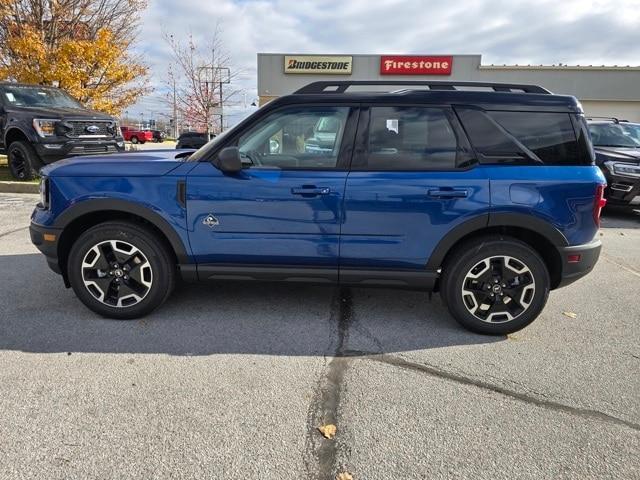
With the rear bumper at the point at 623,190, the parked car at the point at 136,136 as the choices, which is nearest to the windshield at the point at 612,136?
the rear bumper at the point at 623,190

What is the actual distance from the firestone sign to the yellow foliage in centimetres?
1726

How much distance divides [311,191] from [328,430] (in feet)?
5.31

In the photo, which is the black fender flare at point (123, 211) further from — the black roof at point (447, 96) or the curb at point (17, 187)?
the curb at point (17, 187)

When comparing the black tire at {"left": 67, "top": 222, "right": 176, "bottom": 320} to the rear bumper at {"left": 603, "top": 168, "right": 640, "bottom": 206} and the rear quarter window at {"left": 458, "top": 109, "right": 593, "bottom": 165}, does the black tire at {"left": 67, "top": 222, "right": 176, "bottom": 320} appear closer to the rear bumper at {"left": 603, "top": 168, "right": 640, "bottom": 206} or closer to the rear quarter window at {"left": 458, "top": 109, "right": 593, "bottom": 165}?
the rear quarter window at {"left": 458, "top": 109, "right": 593, "bottom": 165}

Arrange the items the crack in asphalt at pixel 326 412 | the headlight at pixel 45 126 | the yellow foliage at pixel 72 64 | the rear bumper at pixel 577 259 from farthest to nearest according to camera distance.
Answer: the yellow foliage at pixel 72 64, the headlight at pixel 45 126, the rear bumper at pixel 577 259, the crack in asphalt at pixel 326 412

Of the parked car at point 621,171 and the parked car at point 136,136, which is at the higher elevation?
the parked car at point 136,136

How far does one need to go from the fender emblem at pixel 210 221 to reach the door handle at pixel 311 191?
0.63m

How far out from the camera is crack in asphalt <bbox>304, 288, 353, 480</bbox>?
204cm

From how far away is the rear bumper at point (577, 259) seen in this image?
10.5 ft

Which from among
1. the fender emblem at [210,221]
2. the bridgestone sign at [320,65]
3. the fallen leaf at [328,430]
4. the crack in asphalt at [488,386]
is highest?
the bridgestone sign at [320,65]

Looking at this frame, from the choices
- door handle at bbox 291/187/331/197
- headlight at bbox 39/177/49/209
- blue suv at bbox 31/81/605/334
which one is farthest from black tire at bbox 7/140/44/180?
door handle at bbox 291/187/331/197

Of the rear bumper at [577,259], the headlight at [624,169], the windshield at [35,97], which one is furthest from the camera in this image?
the windshield at [35,97]

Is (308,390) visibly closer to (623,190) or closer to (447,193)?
(447,193)

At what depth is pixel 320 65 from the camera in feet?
86.4
